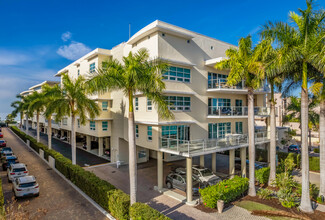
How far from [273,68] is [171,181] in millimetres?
11470

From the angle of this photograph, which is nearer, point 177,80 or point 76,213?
point 76,213

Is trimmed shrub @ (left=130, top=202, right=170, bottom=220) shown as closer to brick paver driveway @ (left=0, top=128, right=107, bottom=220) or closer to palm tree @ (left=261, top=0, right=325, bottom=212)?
brick paver driveway @ (left=0, top=128, right=107, bottom=220)

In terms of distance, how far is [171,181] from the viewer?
1678cm

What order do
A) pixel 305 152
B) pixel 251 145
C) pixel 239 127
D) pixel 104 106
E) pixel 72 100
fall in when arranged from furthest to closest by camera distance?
1. pixel 104 106
2. pixel 239 127
3. pixel 72 100
4. pixel 251 145
5. pixel 305 152

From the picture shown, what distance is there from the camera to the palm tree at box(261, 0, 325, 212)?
12227 millimetres

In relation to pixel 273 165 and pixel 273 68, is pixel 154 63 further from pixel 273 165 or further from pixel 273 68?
pixel 273 165

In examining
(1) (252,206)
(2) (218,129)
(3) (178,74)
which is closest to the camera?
(1) (252,206)

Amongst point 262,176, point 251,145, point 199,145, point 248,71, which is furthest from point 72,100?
point 262,176

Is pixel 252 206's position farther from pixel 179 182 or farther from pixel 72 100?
pixel 72 100

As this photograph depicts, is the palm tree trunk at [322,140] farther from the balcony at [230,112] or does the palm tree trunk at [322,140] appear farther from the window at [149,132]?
the window at [149,132]

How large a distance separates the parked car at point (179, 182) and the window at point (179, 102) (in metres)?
5.64

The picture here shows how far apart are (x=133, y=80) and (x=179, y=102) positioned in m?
7.63

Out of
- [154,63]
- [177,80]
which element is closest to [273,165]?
[177,80]

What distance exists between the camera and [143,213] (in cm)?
988
